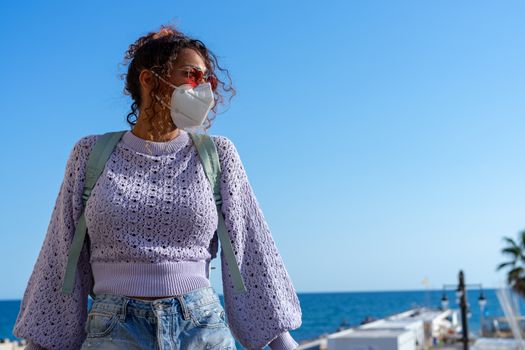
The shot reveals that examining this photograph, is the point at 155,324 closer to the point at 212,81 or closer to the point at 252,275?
the point at 252,275

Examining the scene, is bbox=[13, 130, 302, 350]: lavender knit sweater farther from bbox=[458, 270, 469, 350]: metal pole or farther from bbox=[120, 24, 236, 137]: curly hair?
bbox=[458, 270, 469, 350]: metal pole

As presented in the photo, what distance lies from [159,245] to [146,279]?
0.38ft

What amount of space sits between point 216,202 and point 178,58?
0.52 meters

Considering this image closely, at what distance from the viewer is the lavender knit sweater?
7.66 feet

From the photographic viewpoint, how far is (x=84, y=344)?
2.26 metres

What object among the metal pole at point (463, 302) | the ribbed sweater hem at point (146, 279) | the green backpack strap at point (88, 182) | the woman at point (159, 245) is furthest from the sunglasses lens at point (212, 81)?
the metal pole at point (463, 302)

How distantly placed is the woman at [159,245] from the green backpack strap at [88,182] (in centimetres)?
2

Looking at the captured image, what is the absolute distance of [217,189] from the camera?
2588 millimetres

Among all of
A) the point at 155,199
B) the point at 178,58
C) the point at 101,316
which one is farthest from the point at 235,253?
the point at 178,58

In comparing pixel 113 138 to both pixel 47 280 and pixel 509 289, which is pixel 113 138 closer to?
pixel 47 280

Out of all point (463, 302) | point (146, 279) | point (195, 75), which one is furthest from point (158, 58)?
point (463, 302)

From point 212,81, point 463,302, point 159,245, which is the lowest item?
point 463,302

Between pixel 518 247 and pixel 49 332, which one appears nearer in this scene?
pixel 49 332

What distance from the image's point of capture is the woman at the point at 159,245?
2.28 meters
